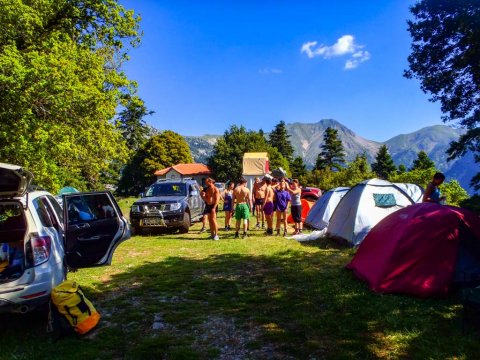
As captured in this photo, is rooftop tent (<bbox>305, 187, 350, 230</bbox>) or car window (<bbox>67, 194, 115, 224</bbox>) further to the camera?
rooftop tent (<bbox>305, 187, 350, 230</bbox>)

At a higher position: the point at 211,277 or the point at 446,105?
the point at 446,105

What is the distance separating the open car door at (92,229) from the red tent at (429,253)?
4415 millimetres

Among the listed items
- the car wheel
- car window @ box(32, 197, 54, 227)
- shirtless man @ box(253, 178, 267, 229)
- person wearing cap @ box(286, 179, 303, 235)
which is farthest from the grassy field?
shirtless man @ box(253, 178, 267, 229)

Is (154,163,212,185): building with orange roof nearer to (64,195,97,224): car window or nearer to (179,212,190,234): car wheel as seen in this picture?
(179,212,190,234): car wheel

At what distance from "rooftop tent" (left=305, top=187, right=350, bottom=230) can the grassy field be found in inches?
188

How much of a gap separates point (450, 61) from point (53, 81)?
12.2 metres

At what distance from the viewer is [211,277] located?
715 centimetres

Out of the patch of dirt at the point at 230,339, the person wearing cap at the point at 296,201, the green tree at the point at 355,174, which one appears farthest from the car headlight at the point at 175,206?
the green tree at the point at 355,174

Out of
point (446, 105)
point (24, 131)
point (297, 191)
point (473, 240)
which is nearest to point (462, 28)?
point (446, 105)

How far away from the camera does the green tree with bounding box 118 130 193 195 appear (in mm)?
59856

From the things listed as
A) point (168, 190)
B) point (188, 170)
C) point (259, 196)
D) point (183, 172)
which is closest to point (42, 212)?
point (168, 190)

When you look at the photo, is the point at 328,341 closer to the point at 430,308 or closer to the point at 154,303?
the point at 430,308

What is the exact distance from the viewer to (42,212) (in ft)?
16.9

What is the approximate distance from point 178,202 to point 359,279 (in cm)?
729
